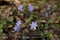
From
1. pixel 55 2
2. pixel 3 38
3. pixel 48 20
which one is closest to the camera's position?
pixel 3 38

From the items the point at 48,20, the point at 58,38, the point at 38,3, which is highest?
the point at 38,3

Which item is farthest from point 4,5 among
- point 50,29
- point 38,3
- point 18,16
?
point 50,29

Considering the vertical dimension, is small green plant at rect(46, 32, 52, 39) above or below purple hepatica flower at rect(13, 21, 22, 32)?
below

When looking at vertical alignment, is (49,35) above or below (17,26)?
below

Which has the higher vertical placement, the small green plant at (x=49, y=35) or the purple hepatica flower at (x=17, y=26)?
the purple hepatica flower at (x=17, y=26)

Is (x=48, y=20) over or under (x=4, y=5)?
under

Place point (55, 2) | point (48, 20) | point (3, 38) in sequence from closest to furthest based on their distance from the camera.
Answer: point (3, 38), point (48, 20), point (55, 2)

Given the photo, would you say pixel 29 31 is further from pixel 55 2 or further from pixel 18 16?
pixel 55 2

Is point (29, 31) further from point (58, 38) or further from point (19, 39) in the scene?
point (58, 38)

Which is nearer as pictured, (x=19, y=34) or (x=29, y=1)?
(x=19, y=34)
